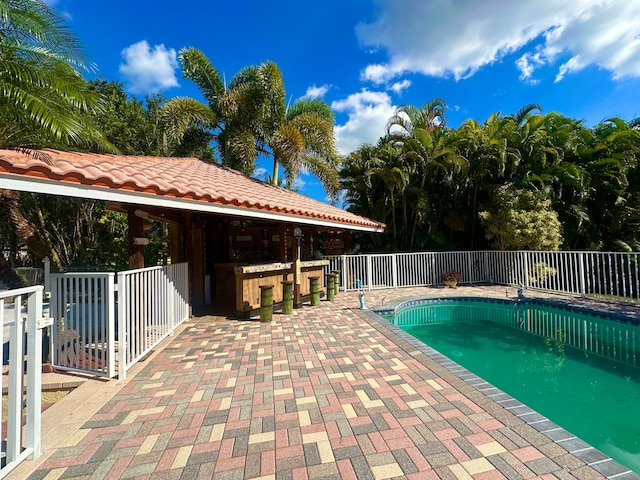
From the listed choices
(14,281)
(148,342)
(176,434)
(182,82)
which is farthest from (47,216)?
(176,434)

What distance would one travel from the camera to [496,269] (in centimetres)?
1244

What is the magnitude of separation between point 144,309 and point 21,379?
2189mm

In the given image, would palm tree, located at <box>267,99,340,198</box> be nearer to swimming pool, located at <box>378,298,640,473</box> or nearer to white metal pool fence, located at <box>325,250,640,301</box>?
white metal pool fence, located at <box>325,250,640,301</box>

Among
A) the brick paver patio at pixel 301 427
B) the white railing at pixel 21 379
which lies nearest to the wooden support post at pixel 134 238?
the brick paver patio at pixel 301 427

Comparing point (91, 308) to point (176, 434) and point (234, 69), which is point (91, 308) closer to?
point (176, 434)

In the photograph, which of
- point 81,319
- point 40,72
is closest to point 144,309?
point 81,319

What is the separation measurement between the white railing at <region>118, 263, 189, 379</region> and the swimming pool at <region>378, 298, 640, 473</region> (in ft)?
18.3

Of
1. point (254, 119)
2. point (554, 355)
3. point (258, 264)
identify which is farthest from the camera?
point (254, 119)

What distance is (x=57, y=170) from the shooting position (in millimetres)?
2885

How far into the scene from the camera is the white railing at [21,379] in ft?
7.13

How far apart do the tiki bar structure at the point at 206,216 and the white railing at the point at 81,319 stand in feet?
3.07

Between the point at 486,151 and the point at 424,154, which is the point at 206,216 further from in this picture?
the point at 486,151

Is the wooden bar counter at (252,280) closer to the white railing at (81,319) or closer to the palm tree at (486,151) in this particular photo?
the white railing at (81,319)

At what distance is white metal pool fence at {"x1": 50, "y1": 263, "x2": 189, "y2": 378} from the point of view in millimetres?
3752
